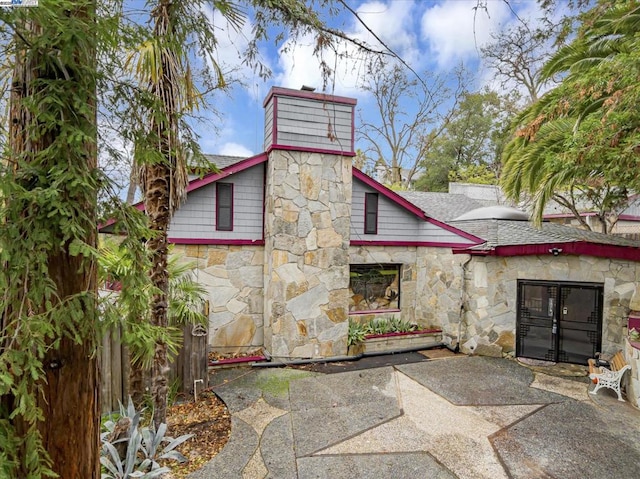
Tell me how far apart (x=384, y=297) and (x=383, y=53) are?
7.37m

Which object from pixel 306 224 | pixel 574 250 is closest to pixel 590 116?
pixel 574 250

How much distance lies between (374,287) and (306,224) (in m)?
2.96

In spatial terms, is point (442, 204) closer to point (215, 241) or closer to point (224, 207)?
point (224, 207)

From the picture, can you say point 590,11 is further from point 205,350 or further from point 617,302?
point 205,350

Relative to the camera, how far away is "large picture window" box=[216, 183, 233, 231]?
7836 mm

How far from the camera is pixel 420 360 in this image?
8203 millimetres

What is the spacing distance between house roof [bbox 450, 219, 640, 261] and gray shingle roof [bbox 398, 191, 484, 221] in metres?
1.50

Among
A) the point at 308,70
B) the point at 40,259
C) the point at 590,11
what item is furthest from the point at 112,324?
the point at 590,11

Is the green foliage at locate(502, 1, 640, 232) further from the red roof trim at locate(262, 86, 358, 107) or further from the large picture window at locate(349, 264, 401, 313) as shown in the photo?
the large picture window at locate(349, 264, 401, 313)

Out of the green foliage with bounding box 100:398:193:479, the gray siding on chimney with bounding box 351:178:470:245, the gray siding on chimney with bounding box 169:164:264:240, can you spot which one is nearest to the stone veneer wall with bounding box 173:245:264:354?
the gray siding on chimney with bounding box 169:164:264:240

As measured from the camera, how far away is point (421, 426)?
16.8 feet

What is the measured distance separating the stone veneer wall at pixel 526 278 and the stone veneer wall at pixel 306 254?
3.07 meters

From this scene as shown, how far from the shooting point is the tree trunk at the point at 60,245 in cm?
151

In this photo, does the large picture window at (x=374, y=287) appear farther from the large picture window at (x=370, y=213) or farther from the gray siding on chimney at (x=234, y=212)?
the gray siding on chimney at (x=234, y=212)
